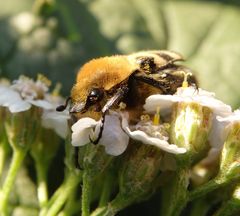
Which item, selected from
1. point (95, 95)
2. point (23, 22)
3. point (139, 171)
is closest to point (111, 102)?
point (95, 95)

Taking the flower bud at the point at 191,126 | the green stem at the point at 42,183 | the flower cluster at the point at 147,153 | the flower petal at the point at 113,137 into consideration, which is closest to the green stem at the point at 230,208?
the flower cluster at the point at 147,153

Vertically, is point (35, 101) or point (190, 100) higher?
point (190, 100)

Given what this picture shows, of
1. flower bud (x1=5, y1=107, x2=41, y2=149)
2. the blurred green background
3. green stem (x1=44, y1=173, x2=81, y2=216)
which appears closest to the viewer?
green stem (x1=44, y1=173, x2=81, y2=216)

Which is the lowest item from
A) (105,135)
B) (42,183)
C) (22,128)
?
(42,183)

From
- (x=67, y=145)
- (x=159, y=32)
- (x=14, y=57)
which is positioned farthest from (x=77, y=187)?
(x=159, y=32)

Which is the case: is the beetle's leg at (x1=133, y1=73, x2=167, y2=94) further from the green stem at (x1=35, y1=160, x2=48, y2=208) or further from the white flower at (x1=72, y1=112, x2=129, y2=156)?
the green stem at (x1=35, y1=160, x2=48, y2=208)

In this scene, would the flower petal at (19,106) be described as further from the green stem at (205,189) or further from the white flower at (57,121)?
the green stem at (205,189)

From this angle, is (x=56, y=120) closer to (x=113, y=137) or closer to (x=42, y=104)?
(x=42, y=104)

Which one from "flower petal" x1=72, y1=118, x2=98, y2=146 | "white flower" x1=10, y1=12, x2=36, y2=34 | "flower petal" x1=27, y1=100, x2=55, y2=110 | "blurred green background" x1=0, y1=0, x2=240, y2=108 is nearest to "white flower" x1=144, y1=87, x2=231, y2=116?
"flower petal" x1=72, y1=118, x2=98, y2=146
